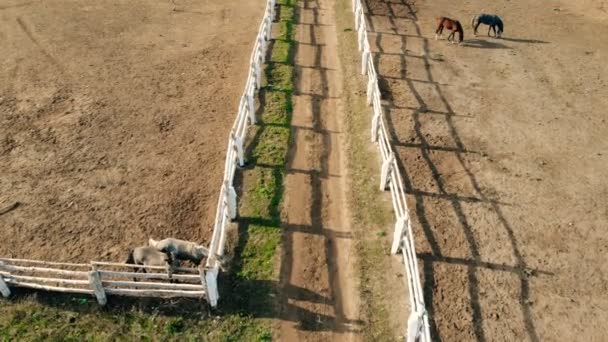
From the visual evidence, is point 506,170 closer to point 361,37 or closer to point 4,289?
point 361,37

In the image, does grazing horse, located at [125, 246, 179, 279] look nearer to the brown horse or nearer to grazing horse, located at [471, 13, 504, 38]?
the brown horse

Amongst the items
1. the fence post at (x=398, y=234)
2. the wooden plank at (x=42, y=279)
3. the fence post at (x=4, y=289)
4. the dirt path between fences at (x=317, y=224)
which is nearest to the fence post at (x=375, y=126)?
the dirt path between fences at (x=317, y=224)

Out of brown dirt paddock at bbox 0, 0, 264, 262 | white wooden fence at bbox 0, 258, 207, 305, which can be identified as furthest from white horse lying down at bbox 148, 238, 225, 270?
brown dirt paddock at bbox 0, 0, 264, 262

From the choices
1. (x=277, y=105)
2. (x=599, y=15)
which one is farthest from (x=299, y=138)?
(x=599, y=15)

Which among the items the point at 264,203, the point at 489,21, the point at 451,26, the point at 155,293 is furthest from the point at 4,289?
the point at 489,21

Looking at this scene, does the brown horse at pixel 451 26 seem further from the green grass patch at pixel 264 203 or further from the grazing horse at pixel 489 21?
the green grass patch at pixel 264 203
